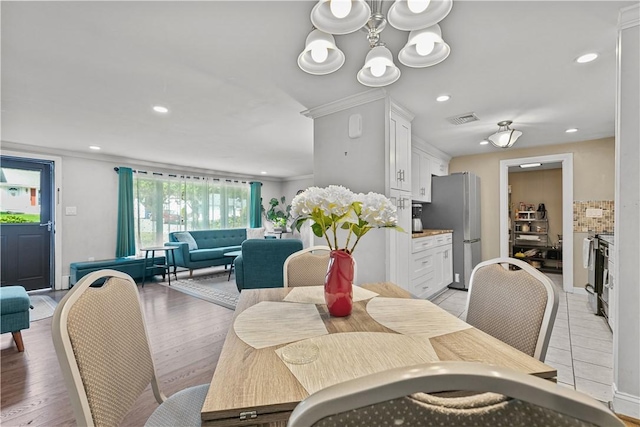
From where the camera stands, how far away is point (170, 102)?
9.43ft

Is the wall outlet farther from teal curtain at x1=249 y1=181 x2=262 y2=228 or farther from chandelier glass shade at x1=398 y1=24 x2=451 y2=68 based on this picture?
teal curtain at x1=249 y1=181 x2=262 y2=228

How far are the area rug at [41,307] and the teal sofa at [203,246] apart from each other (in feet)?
6.19

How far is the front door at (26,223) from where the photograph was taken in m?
4.29

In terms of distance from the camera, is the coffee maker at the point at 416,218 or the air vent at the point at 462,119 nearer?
the air vent at the point at 462,119

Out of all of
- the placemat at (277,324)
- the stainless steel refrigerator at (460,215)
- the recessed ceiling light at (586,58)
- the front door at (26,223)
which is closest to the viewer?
the placemat at (277,324)

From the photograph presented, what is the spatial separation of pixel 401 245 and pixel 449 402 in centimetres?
259

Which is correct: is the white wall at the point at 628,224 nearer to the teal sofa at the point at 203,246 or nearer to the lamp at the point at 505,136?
the lamp at the point at 505,136

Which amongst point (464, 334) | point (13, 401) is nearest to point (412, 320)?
point (464, 334)

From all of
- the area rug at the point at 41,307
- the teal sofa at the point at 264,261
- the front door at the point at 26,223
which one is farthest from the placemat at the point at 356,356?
the front door at the point at 26,223

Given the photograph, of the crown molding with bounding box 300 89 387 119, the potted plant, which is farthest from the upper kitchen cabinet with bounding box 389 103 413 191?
the potted plant

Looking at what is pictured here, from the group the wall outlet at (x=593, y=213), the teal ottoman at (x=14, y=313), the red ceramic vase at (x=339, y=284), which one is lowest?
the teal ottoman at (x=14, y=313)

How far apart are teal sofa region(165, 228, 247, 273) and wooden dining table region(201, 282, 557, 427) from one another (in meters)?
4.73

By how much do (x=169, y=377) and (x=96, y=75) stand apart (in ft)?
7.91

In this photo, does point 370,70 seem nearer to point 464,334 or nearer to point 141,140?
point 464,334
